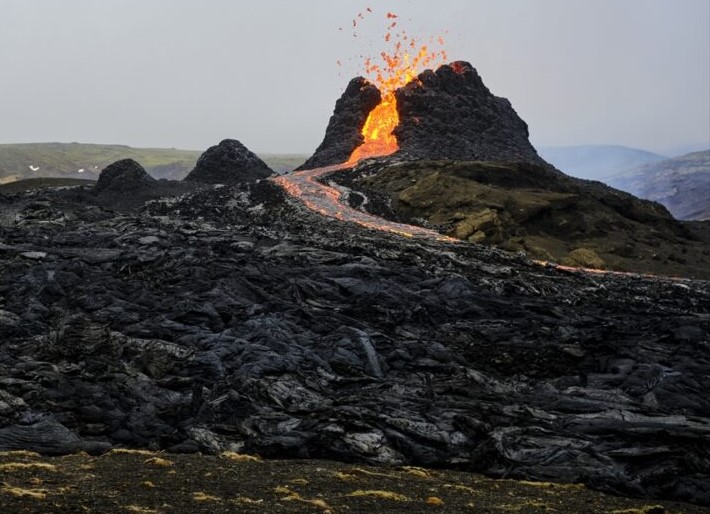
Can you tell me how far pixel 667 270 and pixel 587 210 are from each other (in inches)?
685

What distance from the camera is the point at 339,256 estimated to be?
50.8m

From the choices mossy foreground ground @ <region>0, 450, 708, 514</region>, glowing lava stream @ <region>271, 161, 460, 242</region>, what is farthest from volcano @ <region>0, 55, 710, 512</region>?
glowing lava stream @ <region>271, 161, 460, 242</region>

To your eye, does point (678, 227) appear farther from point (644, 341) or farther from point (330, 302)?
point (330, 302)

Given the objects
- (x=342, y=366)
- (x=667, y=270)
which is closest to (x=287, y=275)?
(x=342, y=366)

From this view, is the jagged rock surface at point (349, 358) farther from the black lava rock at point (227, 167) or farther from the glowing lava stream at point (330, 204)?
the black lava rock at point (227, 167)

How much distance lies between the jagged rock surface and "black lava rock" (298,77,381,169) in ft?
255

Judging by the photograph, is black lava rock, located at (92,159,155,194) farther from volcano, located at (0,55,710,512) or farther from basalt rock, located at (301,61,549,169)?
basalt rock, located at (301,61,549,169)

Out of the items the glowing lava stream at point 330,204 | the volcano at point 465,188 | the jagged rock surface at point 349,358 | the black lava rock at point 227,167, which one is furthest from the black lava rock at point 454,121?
the jagged rock surface at point 349,358

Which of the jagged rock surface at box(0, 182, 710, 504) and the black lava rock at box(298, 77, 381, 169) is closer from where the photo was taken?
the jagged rock surface at box(0, 182, 710, 504)

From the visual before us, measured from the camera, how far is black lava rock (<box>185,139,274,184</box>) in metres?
123

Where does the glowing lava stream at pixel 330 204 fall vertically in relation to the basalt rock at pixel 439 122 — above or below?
below

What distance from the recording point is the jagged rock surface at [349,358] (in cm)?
2522

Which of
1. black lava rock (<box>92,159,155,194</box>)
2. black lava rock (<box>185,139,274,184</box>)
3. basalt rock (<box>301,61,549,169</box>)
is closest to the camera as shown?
black lava rock (<box>92,159,155,194</box>)

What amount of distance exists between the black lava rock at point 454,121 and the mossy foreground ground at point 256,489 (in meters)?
99.4
